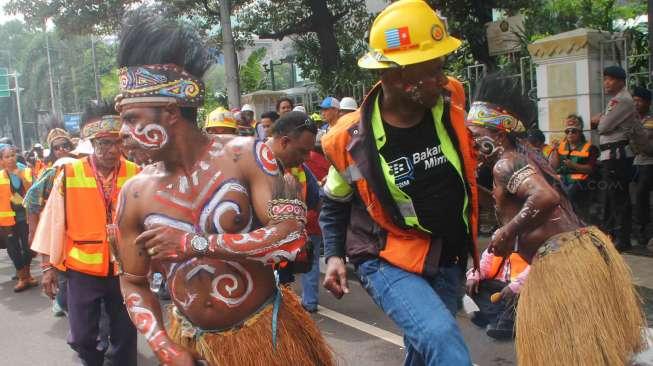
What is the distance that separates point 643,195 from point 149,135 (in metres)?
6.02

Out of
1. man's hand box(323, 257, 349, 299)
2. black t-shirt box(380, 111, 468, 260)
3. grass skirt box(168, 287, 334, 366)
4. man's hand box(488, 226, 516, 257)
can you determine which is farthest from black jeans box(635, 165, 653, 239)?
grass skirt box(168, 287, 334, 366)

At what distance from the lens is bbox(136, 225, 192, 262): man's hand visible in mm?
2344

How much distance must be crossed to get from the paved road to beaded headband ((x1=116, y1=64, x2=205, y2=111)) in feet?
7.34

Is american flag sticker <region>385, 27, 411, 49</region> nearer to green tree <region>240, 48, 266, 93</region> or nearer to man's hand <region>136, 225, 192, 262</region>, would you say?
man's hand <region>136, 225, 192, 262</region>

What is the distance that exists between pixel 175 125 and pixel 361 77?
437 inches

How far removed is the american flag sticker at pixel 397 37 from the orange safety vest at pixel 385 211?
0.36 metres

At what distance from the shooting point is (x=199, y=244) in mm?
2369

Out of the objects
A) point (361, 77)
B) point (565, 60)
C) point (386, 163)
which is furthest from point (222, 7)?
point (386, 163)

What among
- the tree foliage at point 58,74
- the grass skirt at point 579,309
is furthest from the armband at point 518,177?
the tree foliage at point 58,74

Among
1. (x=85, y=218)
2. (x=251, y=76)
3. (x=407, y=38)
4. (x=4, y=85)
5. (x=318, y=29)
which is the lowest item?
(x=85, y=218)

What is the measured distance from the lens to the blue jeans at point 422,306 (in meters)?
2.51

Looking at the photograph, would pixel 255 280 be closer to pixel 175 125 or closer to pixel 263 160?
pixel 263 160

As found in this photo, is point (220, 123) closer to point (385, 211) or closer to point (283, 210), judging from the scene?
point (385, 211)

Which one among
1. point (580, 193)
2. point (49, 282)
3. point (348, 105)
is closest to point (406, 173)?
point (49, 282)
